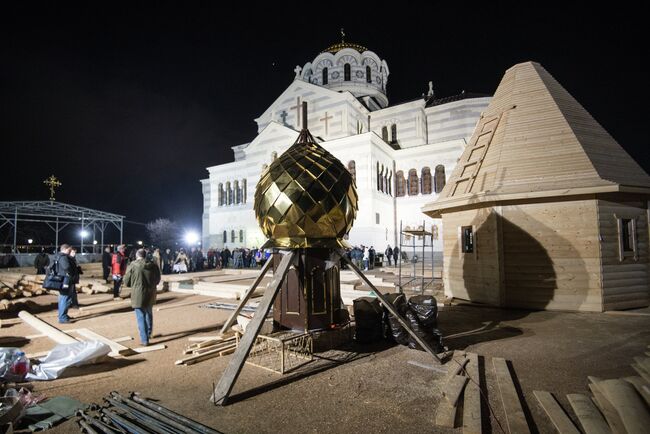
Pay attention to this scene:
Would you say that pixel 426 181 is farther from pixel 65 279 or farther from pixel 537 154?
pixel 65 279

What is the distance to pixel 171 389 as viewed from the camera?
14.9 feet

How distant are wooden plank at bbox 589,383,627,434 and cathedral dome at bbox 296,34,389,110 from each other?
36.7m

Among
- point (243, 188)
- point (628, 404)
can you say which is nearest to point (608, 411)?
point (628, 404)

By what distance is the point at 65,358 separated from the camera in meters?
5.18

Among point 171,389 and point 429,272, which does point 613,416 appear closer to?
point 171,389

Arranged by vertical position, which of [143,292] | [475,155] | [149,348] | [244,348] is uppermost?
[475,155]

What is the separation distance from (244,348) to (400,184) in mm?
27593

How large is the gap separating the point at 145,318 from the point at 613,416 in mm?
7747

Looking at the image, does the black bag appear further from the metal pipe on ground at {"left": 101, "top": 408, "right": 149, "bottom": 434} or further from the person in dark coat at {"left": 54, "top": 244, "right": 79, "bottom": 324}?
the metal pipe on ground at {"left": 101, "top": 408, "right": 149, "bottom": 434}

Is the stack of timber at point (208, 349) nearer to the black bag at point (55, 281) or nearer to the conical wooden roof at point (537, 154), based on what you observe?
the black bag at point (55, 281)

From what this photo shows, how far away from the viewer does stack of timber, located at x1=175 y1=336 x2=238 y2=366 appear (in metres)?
5.63

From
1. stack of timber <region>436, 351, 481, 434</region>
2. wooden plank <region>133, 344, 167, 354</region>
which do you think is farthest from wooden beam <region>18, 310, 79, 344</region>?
stack of timber <region>436, 351, 481, 434</region>

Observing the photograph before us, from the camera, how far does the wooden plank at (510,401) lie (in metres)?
3.41

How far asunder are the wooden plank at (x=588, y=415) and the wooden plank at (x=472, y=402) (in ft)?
3.30
